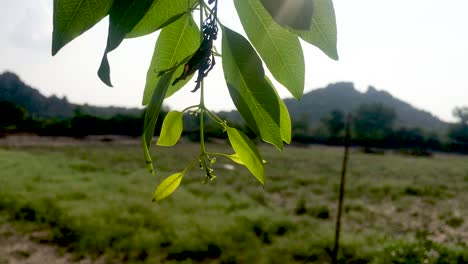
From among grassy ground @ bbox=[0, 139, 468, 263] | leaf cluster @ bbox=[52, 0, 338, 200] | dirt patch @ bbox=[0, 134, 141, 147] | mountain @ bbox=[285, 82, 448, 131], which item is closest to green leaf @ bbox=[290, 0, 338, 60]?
leaf cluster @ bbox=[52, 0, 338, 200]

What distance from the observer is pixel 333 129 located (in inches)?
896

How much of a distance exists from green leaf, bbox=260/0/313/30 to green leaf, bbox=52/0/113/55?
7 centimetres

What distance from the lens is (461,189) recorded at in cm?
1084

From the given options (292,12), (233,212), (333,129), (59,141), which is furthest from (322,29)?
(333,129)

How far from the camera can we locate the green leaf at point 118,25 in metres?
0.16

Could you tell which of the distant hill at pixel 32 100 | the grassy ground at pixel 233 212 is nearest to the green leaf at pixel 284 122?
the grassy ground at pixel 233 212

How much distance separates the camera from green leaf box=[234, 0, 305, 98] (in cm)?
20

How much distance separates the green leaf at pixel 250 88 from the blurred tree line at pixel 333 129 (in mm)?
14181

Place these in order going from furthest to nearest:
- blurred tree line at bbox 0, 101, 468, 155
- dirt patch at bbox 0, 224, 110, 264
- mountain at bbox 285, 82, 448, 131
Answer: mountain at bbox 285, 82, 448, 131 < blurred tree line at bbox 0, 101, 468, 155 < dirt patch at bbox 0, 224, 110, 264

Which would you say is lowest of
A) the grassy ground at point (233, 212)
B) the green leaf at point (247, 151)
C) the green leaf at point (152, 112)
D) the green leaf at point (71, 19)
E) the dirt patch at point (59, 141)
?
the grassy ground at point (233, 212)

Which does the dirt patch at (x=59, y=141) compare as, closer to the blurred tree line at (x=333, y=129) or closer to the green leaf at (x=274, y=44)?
the blurred tree line at (x=333, y=129)

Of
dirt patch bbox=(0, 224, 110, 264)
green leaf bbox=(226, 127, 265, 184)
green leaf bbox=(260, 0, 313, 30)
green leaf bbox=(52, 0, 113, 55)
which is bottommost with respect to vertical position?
dirt patch bbox=(0, 224, 110, 264)

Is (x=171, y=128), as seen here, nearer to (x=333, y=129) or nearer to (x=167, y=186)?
(x=167, y=186)

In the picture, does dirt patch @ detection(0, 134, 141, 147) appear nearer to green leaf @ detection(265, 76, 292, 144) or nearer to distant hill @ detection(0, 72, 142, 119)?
distant hill @ detection(0, 72, 142, 119)
